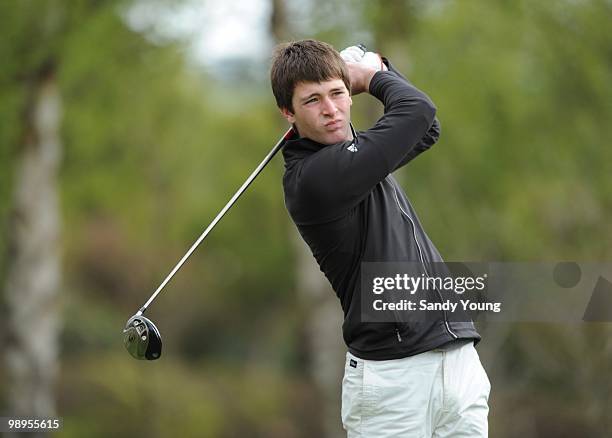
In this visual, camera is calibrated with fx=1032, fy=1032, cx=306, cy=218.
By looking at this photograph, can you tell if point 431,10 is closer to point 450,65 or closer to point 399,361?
point 450,65

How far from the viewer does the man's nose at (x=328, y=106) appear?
137 inches

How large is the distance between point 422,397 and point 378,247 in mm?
533

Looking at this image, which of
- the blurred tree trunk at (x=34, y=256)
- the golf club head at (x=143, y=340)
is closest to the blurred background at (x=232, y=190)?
the blurred tree trunk at (x=34, y=256)

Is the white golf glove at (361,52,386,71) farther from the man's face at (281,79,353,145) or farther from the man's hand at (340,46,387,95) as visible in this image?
the man's face at (281,79,353,145)

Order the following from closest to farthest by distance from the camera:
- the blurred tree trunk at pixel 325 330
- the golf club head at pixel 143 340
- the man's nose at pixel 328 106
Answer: the man's nose at pixel 328 106, the golf club head at pixel 143 340, the blurred tree trunk at pixel 325 330

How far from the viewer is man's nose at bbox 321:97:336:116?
137 inches

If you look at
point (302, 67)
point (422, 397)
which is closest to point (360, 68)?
point (302, 67)

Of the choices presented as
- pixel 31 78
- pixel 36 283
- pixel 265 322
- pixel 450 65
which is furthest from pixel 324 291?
pixel 265 322

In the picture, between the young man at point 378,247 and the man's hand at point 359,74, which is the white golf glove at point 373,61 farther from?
the young man at point 378,247

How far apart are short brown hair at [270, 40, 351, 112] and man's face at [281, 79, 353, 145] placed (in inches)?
1.0

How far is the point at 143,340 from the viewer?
400 centimetres

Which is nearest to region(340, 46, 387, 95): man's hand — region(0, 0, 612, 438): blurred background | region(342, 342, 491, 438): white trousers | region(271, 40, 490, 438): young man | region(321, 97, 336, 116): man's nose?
region(271, 40, 490, 438): young man

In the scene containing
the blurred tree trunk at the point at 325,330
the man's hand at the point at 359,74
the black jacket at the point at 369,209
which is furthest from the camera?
the blurred tree trunk at the point at 325,330

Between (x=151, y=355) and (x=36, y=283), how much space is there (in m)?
8.41
